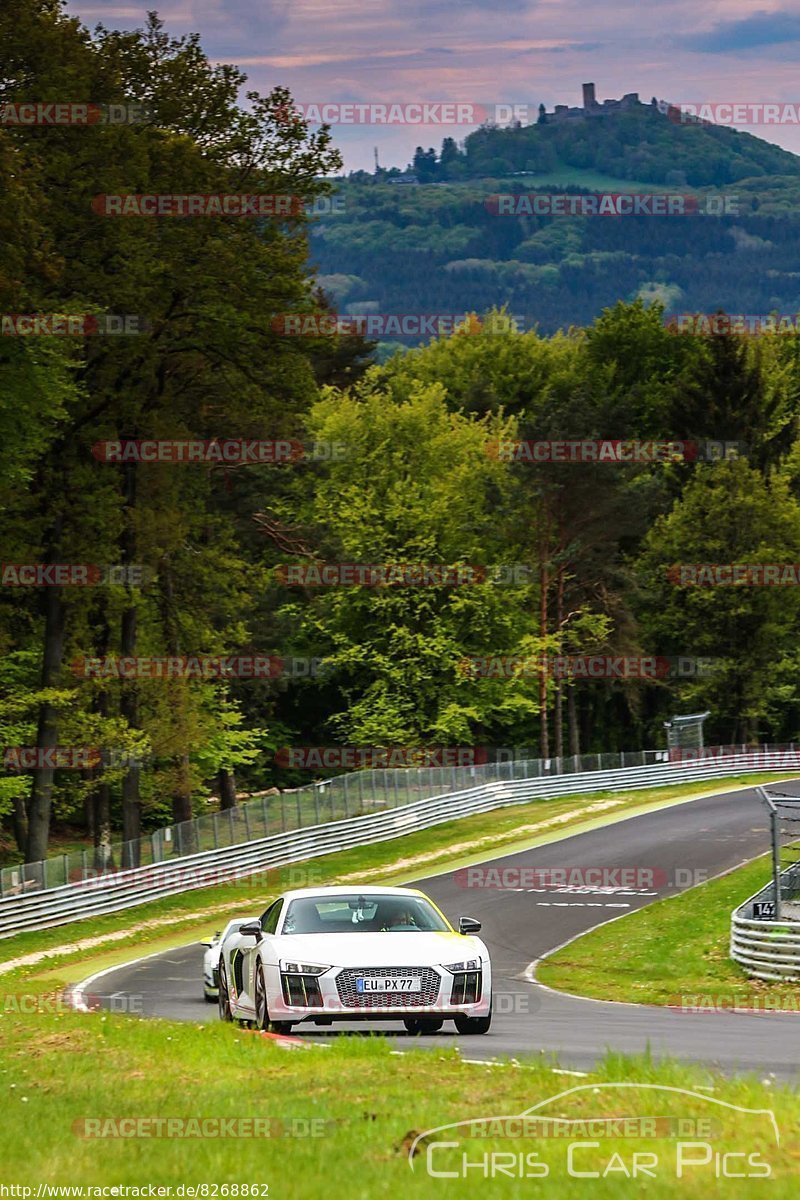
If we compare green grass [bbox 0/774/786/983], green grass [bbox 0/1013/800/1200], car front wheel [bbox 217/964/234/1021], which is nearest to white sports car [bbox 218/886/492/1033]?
car front wheel [bbox 217/964/234/1021]

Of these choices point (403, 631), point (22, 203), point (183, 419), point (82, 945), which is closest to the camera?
point (22, 203)

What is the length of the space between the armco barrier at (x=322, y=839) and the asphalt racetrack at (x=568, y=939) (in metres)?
3.48

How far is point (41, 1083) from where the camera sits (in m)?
10.8

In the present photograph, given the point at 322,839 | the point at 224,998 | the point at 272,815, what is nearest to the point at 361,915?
the point at 224,998

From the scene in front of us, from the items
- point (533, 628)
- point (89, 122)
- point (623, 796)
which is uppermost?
point (89, 122)

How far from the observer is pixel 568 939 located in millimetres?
30688

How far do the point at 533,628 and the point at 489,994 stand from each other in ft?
191

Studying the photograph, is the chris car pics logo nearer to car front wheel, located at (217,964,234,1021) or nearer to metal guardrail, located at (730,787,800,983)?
car front wheel, located at (217,964,234,1021)

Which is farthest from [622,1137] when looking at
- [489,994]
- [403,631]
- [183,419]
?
[403,631]

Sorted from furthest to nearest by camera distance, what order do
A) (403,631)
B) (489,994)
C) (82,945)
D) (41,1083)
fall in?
(403,631) < (82,945) < (489,994) < (41,1083)

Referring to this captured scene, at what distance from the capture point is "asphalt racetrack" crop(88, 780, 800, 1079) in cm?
1320

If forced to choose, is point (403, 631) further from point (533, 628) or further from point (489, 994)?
point (489, 994)

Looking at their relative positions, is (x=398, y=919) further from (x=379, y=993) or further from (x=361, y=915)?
(x=379, y=993)

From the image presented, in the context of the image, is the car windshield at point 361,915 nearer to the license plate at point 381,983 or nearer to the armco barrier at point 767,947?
the license plate at point 381,983
